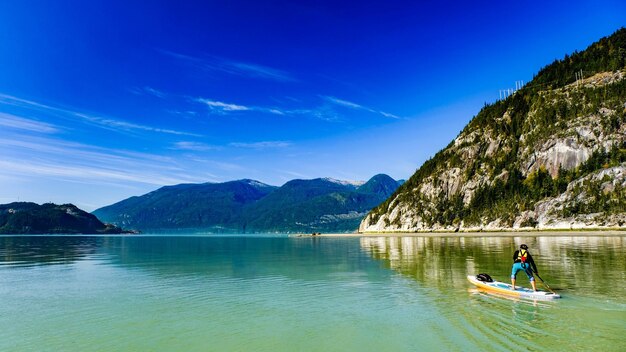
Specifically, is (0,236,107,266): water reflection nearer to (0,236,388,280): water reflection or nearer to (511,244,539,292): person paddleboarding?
(0,236,388,280): water reflection

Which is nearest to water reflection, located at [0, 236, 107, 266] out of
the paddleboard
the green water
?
the green water

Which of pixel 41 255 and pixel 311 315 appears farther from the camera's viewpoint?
pixel 41 255

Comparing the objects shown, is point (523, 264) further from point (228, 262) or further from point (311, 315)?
point (228, 262)

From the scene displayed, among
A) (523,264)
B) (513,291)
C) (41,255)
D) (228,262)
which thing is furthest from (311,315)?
(41,255)

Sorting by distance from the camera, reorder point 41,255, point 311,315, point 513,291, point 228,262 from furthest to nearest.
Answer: point 41,255 < point 228,262 < point 513,291 < point 311,315

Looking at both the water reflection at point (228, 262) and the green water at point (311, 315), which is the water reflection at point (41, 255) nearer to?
the water reflection at point (228, 262)

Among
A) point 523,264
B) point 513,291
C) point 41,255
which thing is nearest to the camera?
point 513,291

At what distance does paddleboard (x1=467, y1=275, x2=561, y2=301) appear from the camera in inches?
1156

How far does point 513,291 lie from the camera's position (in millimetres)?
31297

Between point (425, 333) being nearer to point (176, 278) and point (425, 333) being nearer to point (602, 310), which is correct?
point (602, 310)

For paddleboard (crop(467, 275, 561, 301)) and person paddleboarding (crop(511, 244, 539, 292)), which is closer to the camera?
paddleboard (crop(467, 275, 561, 301))

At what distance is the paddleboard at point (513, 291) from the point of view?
29.4 m

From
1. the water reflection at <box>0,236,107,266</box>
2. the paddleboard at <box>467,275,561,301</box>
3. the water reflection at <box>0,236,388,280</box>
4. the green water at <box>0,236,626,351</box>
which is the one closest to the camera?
the green water at <box>0,236,626,351</box>

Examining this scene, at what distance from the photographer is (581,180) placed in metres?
174
